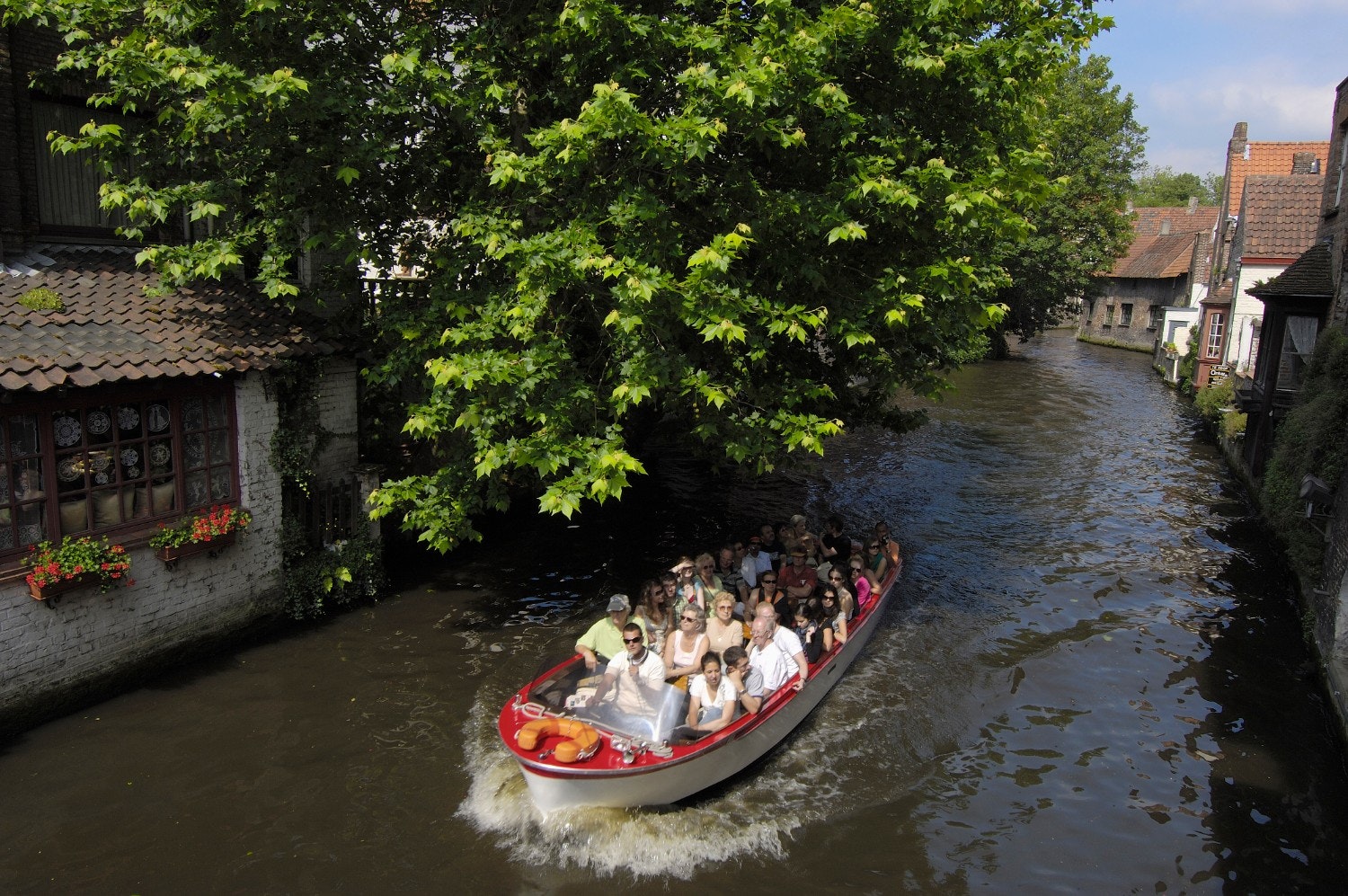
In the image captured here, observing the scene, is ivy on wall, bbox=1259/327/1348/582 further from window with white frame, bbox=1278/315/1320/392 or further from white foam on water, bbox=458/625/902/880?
white foam on water, bbox=458/625/902/880

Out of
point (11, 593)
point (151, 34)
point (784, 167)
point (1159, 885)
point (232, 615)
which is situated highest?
point (151, 34)

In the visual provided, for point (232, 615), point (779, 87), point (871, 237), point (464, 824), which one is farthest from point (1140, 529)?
point (232, 615)

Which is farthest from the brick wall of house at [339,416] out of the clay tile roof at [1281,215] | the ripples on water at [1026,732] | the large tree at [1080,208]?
the large tree at [1080,208]

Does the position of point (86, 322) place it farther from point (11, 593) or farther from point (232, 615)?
point (232, 615)

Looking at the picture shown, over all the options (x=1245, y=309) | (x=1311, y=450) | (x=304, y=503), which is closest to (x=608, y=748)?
(x=304, y=503)

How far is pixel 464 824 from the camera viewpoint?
27.2 ft

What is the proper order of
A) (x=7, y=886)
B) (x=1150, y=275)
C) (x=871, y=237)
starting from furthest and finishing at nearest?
1. (x=1150, y=275)
2. (x=871, y=237)
3. (x=7, y=886)

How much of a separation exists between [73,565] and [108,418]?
5.16ft

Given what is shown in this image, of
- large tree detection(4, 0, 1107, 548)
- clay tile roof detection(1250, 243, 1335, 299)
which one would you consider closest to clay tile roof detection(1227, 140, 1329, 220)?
clay tile roof detection(1250, 243, 1335, 299)

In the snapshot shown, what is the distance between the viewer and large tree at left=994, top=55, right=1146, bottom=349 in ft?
130

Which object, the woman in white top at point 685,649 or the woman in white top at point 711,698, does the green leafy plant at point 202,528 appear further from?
the woman in white top at point 711,698

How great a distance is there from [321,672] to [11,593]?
325cm

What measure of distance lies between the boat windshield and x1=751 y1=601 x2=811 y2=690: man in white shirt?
1462 mm

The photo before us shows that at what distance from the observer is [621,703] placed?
28.2ft
